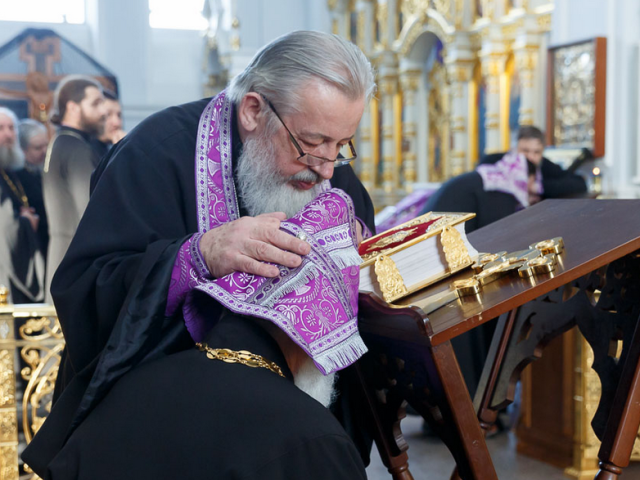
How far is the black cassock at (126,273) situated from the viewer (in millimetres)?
1640

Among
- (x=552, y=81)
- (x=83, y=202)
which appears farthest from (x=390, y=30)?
(x=83, y=202)

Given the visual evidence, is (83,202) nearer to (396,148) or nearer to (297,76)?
(297,76)

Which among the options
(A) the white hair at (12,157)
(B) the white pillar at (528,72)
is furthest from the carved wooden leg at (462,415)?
(B) the white pillar at (528,72)

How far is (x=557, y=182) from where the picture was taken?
195 inches

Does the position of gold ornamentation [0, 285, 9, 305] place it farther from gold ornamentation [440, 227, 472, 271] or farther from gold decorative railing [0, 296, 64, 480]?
gold ornamentation [440, 227, 472, 271]

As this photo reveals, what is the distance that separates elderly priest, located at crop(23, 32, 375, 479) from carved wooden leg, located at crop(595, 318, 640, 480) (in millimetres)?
584

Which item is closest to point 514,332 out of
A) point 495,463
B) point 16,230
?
point 495,463

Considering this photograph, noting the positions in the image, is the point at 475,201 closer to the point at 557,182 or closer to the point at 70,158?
the point at 557,182

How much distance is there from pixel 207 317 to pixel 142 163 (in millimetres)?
435

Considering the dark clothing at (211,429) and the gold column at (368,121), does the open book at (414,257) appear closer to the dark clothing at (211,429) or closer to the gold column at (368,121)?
the dark clothing at (211,429)

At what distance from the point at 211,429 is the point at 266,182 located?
0.73 meters

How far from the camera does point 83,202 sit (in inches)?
180

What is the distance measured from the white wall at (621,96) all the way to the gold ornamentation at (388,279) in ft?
14.6

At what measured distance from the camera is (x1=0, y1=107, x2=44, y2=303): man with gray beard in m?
5.10
